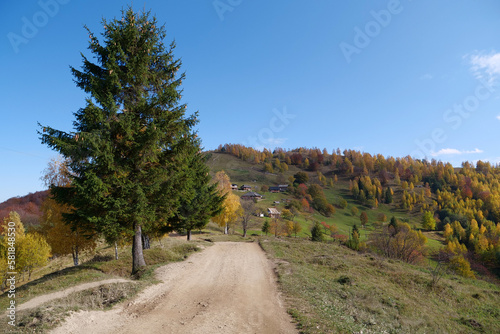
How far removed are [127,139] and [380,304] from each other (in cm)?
1698

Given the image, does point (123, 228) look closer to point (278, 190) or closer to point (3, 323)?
point (3, 323)

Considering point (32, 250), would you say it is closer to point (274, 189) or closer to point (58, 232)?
point (58, 232)

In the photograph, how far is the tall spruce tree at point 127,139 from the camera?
12.8m

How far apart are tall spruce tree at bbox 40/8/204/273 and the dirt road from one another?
4.38 m

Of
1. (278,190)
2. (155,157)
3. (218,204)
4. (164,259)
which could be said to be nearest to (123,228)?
(155,157)

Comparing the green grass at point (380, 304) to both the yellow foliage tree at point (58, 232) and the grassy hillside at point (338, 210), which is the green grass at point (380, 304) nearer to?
the yellow foliage tree at point (58, 232)

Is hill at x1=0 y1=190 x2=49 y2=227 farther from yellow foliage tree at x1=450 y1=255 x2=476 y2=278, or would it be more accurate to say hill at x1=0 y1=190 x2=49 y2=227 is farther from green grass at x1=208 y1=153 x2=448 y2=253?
yellow foliage tree at x1=450 y1=255 x2=476 y2=278

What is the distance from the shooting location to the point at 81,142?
488 inches

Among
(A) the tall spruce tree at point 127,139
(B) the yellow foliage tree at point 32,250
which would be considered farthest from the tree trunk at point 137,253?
(B) the yellow foliage tree at point 32,250

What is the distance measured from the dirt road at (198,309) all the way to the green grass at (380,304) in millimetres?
1050

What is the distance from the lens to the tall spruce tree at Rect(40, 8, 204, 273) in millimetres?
12828

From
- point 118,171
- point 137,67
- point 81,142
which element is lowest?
point 118,171

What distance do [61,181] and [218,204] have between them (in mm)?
16755

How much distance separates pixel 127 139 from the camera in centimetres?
1382
